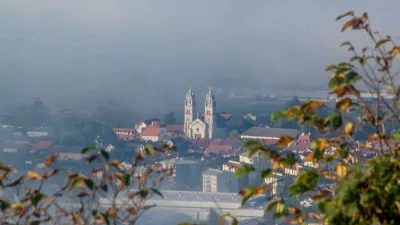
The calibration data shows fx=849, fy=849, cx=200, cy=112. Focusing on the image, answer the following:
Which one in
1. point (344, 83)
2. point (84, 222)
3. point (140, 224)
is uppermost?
point (344, 83)

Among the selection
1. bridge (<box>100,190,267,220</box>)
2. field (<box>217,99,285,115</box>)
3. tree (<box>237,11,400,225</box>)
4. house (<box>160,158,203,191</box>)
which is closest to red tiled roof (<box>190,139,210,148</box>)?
house (<box>160,158,203,191</box>)

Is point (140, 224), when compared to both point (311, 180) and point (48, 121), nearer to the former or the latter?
point (311, 180)

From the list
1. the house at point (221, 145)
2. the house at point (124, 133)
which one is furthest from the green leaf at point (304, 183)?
the house at point (124, 133)

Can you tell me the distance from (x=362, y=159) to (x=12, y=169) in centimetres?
48

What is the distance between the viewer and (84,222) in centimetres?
111

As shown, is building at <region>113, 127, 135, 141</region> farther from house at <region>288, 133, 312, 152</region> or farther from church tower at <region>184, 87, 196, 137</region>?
house at <region>288, 133, 312, 152</region>

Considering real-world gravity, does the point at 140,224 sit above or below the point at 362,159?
below

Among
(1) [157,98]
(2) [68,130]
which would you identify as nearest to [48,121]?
(2) [68,130]

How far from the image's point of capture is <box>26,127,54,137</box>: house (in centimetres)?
2771

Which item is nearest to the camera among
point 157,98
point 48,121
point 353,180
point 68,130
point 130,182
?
point 353,180

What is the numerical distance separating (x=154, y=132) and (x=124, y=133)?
1471mm

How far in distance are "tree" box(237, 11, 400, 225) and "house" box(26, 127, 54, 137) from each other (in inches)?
1050

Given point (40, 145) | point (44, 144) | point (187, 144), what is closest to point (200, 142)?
point (187, 144)

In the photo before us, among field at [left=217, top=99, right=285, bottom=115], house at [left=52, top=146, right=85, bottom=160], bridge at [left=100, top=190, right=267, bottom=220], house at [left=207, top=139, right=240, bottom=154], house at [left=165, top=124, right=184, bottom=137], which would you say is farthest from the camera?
field at [left=217, top=99, right=285, bottom=115]
